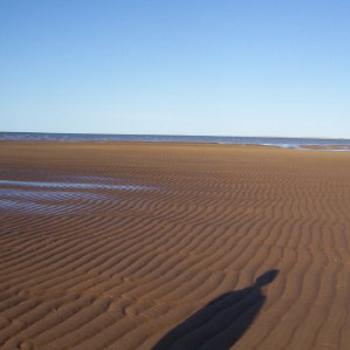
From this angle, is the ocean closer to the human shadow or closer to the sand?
the sand

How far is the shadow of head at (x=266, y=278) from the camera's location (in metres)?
4.98

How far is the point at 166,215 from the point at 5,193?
453 cm

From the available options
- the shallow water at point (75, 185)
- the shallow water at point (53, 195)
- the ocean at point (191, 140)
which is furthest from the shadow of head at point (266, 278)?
the ocean at point (191, 140)

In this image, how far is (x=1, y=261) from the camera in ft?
18.0

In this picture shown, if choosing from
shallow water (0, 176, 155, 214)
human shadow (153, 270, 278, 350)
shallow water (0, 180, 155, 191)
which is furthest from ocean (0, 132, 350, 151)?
human shadow (153, 270, 278, 350)

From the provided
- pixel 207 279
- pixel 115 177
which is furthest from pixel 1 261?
pixel 115 177

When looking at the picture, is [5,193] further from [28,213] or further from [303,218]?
[303,218]

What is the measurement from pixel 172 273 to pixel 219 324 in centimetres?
140

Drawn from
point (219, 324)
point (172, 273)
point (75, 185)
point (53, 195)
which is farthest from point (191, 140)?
point (219, 324)

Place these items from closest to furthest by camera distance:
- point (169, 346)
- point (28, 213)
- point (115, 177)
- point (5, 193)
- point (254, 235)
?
point (169, 346) → point (254, 235) → point (28, 213) → point (5, 193) → point (115, 177)

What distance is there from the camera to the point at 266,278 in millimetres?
5172

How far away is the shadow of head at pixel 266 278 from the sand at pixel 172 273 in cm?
3

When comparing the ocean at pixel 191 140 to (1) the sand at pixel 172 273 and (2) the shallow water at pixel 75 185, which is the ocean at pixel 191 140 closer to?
(2) the shallow water at pixel 75 185

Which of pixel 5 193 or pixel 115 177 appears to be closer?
pixel 5 193
